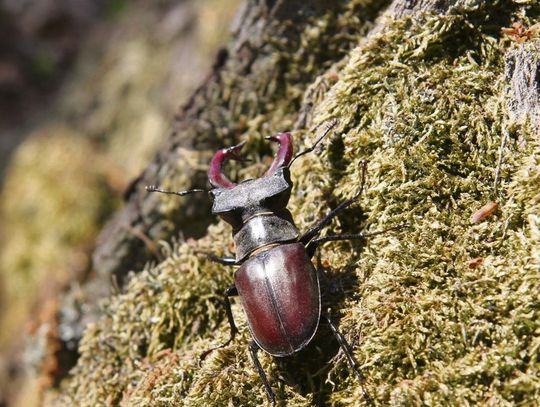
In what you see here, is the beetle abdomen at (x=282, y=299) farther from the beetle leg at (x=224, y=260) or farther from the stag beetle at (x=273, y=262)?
the beetle leg at (x=224, y=260)

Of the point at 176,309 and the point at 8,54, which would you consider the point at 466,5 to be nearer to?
the point at 176,309

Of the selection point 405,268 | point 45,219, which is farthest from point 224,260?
point 45,219

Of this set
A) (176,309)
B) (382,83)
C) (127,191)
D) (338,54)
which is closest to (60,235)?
(127,191)

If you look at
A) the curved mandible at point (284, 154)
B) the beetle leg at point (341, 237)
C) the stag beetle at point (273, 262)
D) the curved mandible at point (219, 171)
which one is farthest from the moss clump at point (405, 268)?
the curved mandible at point (219, 171)

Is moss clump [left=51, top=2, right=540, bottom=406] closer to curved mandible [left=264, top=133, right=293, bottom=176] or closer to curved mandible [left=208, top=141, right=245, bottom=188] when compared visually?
curved mandible [left=264, top=133, right=293, bottom=176]

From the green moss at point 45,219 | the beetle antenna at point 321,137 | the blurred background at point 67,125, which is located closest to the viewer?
the beetle antenna at point 321,137

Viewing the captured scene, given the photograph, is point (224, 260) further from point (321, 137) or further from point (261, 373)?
point (321, 137)
